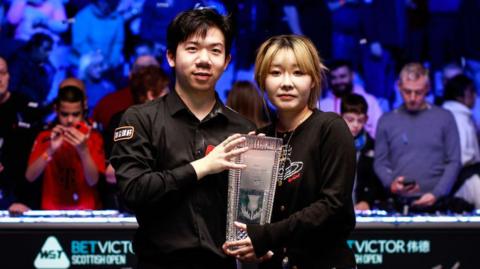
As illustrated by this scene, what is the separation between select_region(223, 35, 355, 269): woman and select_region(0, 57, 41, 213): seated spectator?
377 cm

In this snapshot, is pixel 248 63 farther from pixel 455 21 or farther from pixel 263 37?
pixel 455 21

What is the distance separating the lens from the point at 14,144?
7.31 metres

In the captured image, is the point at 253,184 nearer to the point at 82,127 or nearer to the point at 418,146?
the point at 82,127

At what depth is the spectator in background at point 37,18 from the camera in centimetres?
796

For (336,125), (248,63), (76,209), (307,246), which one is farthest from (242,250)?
(248,63)

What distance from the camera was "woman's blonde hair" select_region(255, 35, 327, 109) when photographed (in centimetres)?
358

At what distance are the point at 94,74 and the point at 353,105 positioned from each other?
2382mm

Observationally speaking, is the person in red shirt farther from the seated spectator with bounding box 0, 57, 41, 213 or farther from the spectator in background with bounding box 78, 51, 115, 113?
the spectator in background with bounding box 78, 51, 115, 113

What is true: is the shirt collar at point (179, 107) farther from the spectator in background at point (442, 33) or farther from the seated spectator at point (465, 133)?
the spectator in background at point (442, 33)

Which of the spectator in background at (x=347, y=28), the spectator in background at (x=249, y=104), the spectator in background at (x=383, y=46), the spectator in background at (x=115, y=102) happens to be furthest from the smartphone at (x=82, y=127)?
the spectator in background at (x=383, y=46)

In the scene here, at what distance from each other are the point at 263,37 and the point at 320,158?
4.71 m

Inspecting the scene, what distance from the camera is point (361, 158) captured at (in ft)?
24.2

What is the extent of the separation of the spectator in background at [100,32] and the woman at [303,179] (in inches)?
183

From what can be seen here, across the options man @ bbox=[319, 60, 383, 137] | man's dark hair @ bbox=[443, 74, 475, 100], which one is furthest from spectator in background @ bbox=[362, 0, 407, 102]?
man's dark hair @ bbox=[443, 74, 475, 100]
